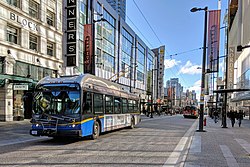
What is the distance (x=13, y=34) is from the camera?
27141 millimetres

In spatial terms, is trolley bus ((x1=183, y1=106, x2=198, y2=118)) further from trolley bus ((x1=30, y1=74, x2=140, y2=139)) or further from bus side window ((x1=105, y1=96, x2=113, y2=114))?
trolley bus ((x1=30, y1=74, x2=140, y2=139))

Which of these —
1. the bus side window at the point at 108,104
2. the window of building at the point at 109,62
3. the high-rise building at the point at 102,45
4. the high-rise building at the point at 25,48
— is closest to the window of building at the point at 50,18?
the high-rise building at the point at 25,48

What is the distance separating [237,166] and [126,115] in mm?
11942

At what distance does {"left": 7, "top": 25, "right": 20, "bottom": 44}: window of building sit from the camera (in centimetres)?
2655

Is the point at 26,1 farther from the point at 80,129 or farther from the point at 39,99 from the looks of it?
the point at 80,129

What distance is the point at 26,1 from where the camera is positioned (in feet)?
93.1

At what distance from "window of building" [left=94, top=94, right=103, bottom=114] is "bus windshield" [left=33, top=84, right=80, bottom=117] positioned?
1.89 meters

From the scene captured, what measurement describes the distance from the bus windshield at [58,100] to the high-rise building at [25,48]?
44.9ft

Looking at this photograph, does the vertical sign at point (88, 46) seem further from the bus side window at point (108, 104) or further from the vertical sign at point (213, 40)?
the bus side window at point (108, 104)

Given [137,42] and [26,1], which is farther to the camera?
[137,42]

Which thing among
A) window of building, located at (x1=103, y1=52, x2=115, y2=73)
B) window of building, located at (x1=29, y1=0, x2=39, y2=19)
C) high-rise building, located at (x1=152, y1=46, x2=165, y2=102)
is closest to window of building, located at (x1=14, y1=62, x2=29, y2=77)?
window of building, located at (x1=29, y1=0, x2=39, y2=19)

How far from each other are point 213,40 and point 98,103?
36.9 feet

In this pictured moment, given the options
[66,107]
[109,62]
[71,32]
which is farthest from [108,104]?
[109,62]

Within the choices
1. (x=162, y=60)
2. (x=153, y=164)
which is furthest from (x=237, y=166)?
(x=162, y=60)
